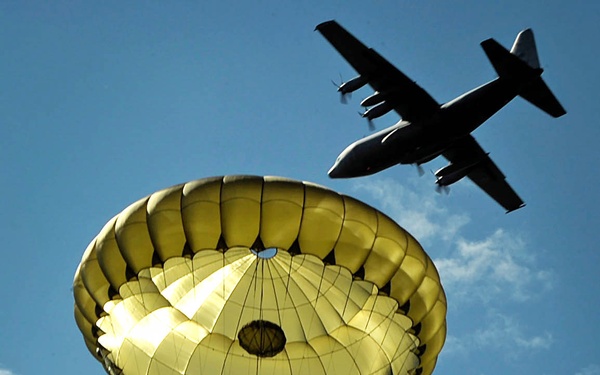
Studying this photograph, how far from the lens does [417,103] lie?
42.8 meters

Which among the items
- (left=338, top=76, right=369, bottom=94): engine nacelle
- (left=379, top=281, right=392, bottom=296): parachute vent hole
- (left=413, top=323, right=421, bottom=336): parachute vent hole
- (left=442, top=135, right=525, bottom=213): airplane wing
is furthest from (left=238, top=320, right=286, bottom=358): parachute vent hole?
(left=442, top=135, right=525, bottom=213): airplane wing

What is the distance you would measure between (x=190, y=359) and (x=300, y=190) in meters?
5.56

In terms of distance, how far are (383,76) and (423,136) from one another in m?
3.75

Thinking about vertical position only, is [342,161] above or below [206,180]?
above

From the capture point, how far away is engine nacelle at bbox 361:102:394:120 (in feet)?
137

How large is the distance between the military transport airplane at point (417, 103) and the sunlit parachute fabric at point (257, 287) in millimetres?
19872

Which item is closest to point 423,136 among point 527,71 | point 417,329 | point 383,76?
point 383,76

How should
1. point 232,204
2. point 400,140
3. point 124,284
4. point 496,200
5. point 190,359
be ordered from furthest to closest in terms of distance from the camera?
point 496,200
point 400,140
point 190,359
point 124,284
point 232,204

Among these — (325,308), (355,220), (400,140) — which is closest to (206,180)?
(355,220)

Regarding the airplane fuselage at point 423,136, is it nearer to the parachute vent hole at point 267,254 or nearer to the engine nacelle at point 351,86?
the engine nacelle at point 351,86

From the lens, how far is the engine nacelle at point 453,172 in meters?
44.7

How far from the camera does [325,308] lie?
22.1 meters

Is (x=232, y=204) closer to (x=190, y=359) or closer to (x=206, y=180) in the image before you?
(x=206, y=180)

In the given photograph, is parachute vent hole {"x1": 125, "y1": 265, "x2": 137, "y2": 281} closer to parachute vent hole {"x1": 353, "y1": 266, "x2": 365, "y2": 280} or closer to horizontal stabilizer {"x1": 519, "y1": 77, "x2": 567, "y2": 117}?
parachute vent hole {"x1": 353, "y1": 266, "x2": 365, "y2": 280}
